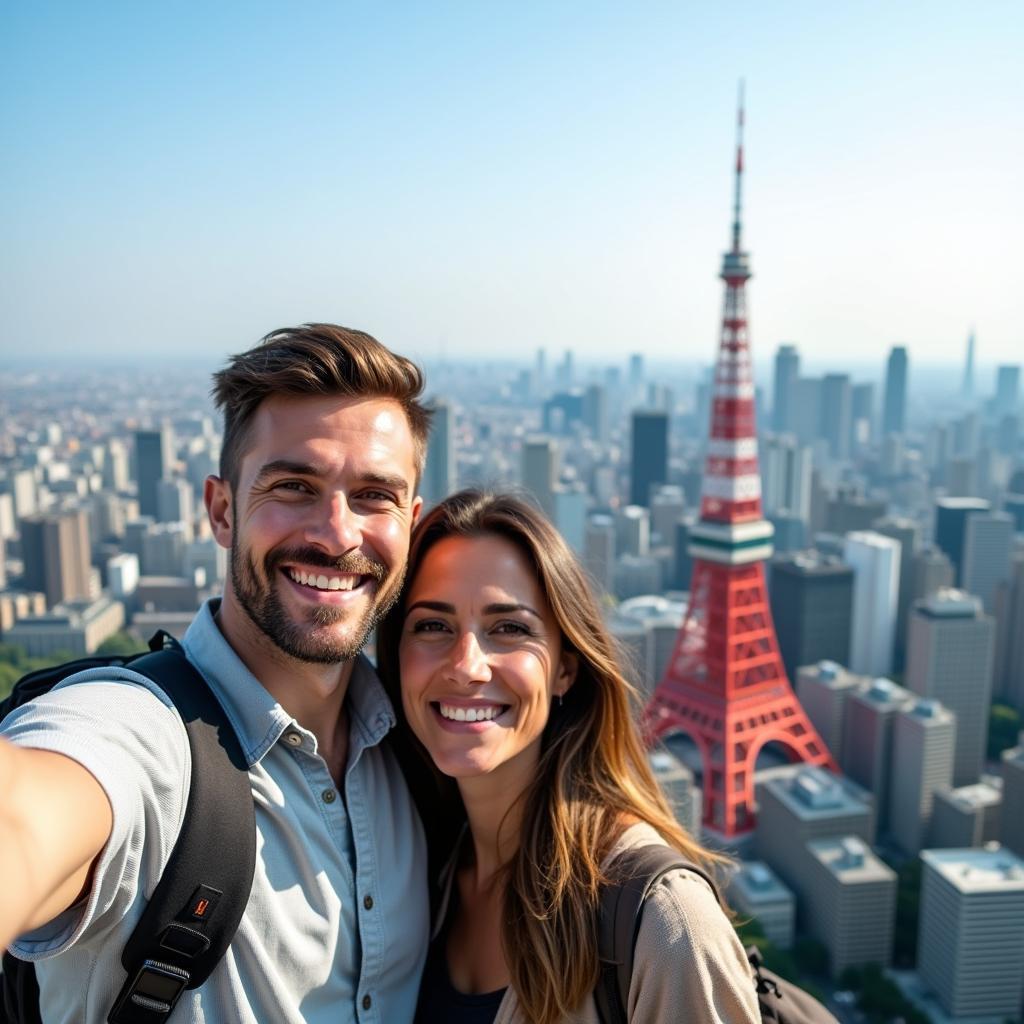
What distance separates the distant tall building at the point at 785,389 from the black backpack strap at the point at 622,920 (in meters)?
53.4

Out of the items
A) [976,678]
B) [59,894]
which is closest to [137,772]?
[59,894]

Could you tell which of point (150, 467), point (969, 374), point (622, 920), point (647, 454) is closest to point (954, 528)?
point (647, 454)

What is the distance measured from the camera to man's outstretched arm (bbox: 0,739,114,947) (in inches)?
35.3

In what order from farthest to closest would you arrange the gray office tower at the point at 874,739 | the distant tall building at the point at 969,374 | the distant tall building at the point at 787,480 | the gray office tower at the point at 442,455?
the distant tall building at the point at 969,374 → the distant tall building at the point at 787,480 → the gray office tower at the point at 442,455 → the gray office tower at the point at 874,739

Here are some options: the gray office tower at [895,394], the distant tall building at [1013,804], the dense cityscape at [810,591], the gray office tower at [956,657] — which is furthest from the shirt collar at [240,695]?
the gray office tower at [895,394]

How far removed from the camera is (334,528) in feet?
4.87

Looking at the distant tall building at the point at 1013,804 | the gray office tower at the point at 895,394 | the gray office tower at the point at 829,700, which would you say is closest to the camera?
the distant tall building at the point at 1013,804

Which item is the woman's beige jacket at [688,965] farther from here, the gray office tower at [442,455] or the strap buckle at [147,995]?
the gray office tower at [442,455]

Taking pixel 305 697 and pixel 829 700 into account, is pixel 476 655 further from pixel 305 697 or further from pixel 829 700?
pixel 829 700

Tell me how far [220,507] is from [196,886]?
0.63 metres

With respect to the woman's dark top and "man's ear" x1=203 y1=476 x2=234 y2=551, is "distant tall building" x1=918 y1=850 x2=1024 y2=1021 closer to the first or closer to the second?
the woman's dark top

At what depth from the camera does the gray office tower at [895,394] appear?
177 ft

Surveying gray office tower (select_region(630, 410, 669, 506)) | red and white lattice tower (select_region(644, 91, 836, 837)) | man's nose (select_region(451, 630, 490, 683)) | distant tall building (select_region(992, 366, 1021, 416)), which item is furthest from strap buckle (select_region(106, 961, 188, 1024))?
distant tall building (select_region(992, 366, 1021, 416))

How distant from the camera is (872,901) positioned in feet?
36.1
